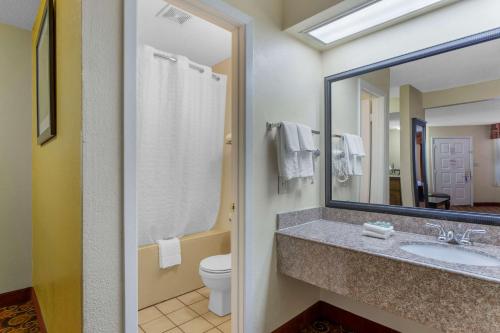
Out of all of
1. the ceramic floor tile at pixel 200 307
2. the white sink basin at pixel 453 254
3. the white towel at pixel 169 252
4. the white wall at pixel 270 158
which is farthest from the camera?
the white towel at pixel 169 252

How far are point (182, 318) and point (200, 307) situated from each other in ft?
0.64

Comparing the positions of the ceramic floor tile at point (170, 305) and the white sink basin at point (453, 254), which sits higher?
the white sink basin at point (453, 254)

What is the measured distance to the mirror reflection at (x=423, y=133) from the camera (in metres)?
1.52

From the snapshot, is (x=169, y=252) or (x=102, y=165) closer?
(x=102, y=165)

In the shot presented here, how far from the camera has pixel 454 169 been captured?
1643 millimetres

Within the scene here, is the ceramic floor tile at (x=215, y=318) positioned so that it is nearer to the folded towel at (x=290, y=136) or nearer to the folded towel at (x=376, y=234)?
the folded towel at (x=376, y=234)

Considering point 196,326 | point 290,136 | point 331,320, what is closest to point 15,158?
point 196,326

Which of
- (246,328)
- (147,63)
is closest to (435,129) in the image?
(246,328)

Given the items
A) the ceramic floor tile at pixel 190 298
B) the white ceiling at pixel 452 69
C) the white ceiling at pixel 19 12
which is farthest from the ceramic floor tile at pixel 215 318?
the white ceiling at pixel 19 12

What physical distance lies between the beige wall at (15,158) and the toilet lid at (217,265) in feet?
5.05

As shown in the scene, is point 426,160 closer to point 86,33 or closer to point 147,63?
point 86,33

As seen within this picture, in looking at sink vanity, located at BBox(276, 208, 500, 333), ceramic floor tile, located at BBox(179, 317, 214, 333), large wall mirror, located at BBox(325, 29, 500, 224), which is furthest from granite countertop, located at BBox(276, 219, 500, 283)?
ceramic floor tile, located at BBox(179, 317, 214, 333)

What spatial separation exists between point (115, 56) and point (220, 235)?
6.93ft

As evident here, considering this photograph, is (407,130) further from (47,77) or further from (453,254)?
(47,77)
